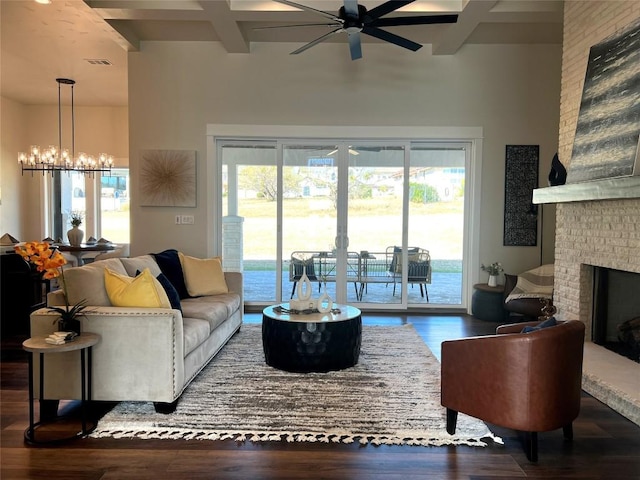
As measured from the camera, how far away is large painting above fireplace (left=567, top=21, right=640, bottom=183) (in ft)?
10.6

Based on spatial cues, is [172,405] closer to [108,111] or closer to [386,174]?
[386,174]

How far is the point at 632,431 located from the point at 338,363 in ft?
6.54

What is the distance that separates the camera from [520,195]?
585cm

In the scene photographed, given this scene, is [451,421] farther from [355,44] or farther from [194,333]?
[355,44]

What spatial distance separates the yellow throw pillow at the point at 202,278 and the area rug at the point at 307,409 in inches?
33.7

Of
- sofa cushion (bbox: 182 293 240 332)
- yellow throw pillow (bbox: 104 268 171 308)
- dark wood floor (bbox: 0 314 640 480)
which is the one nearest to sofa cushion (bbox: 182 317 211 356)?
sofa cushion (bbox: 182 293 240 332)

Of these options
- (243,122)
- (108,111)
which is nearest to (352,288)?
(243,122)

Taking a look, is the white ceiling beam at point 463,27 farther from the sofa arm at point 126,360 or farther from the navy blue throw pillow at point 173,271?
the sofa arm at point 126,360

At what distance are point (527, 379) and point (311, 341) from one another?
5.39 feet

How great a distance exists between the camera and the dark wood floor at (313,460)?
2.21 metres

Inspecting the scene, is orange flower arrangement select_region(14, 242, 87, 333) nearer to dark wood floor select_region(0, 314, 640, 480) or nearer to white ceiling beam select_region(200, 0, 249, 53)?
dark wood floor select_region(0, 314, 640, 480)

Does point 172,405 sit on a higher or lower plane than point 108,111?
lower

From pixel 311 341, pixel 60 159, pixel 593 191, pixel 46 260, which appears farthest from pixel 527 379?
pixel 60 159

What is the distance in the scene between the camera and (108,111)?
8484 millimetres
